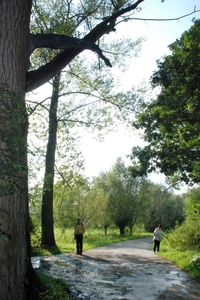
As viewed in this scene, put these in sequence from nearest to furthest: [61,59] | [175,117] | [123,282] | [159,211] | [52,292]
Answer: [52,292], [61,59], [123,282], [175,117], [159,211]

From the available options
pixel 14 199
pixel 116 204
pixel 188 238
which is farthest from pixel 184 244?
pixel 116 204

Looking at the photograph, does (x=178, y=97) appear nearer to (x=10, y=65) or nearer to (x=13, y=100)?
(x=10, y=65)

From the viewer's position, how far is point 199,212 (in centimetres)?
2239

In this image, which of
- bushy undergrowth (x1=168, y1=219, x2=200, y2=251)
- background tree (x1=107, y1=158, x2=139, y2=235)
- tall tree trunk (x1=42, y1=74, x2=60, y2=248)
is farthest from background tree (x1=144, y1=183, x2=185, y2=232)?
tall tree trunk (x1=42, y1=74, x2=60, y2=248)

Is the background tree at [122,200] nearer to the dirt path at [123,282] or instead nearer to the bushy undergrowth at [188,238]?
the bushy undergrowth at [188,238]

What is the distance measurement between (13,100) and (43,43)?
14.7 ft

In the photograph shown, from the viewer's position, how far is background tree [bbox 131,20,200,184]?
1281cm

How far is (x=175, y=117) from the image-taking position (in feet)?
45.4

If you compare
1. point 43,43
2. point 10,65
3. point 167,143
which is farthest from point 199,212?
point 10,65

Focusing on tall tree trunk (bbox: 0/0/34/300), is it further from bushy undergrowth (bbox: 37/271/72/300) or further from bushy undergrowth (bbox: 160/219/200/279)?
bushy undergrowth (bbox: 160/219/200/279)

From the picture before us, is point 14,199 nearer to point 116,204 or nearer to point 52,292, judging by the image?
point 52,292

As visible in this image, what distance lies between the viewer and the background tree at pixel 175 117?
1281 cm

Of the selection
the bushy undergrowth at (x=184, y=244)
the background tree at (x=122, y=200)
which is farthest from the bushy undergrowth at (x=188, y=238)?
the background tree at (x=122, y=200)

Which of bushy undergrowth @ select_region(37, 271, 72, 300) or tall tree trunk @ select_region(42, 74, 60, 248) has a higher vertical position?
tall tree trunk @ select_region(42, 74, 60, 248)
